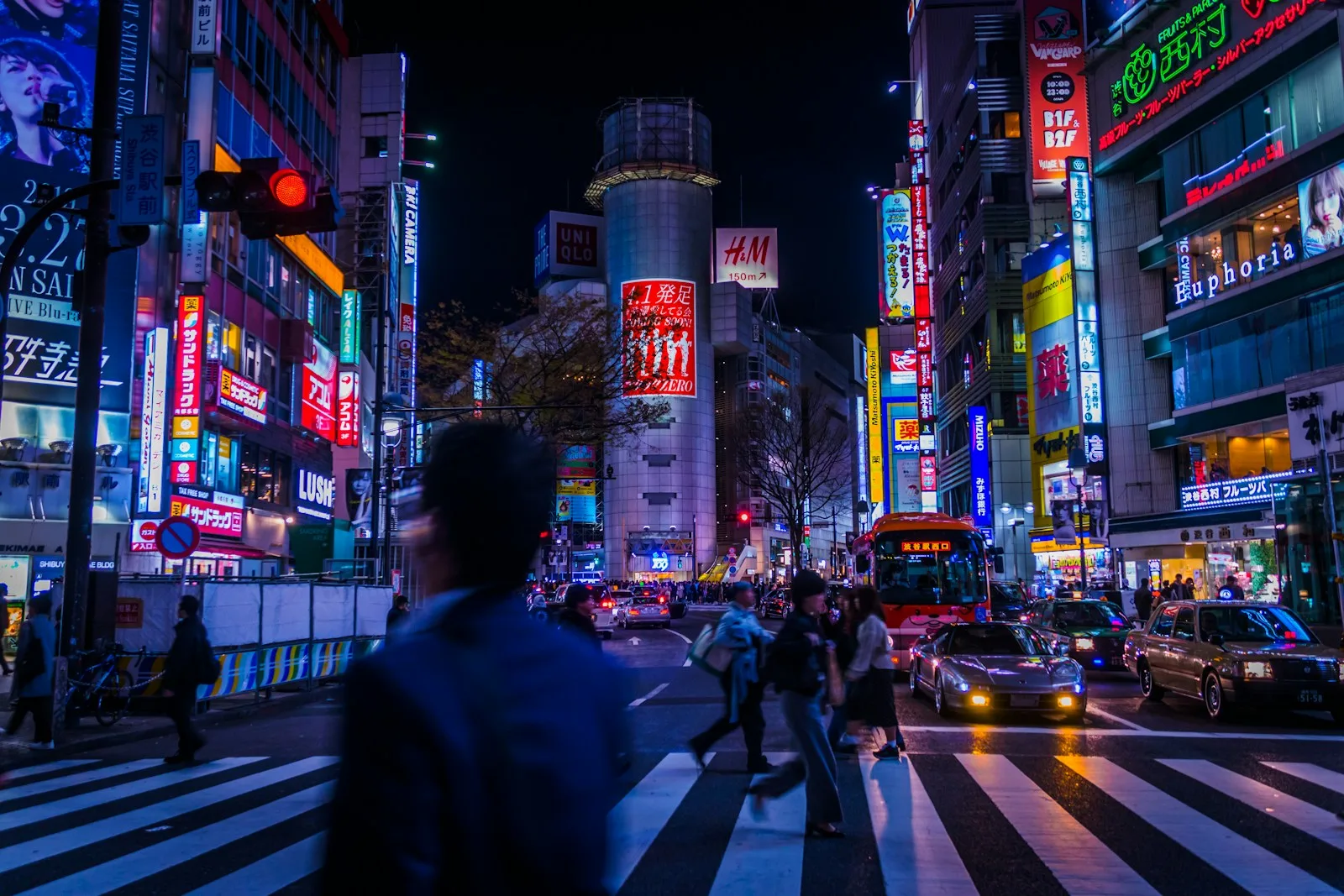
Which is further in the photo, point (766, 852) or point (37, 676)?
point (37, 676)

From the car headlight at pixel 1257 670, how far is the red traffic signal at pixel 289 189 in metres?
12.8

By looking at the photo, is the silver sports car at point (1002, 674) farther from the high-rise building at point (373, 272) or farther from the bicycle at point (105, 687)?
the high-rise building at point (373, 272)

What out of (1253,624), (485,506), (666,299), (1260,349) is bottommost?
(1253,624)

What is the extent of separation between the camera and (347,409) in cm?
4353

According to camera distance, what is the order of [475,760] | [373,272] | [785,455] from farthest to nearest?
[785,455], [373,272], [475,760]

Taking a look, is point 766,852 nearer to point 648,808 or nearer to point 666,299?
point 648,808

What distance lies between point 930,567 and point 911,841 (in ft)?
60.5

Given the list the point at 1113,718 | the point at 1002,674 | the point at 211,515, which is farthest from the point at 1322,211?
the point at 211,515

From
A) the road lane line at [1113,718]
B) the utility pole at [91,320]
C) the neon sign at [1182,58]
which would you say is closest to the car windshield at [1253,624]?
the road lane line at [1113,718]

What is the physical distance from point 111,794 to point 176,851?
9.52 feet

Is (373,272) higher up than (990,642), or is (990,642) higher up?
(373,272)

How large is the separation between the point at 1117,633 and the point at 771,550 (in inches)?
3964

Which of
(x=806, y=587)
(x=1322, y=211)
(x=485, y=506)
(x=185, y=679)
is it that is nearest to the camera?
(x=485, y=506)

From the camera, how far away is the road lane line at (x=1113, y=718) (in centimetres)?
1427
